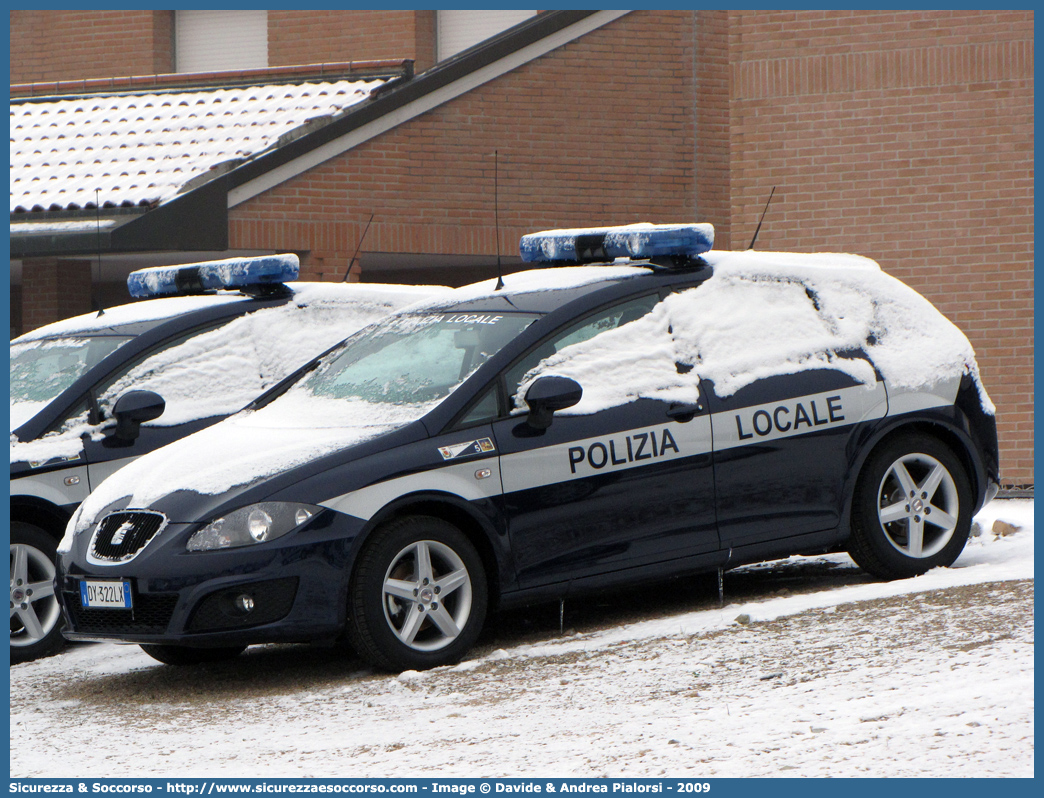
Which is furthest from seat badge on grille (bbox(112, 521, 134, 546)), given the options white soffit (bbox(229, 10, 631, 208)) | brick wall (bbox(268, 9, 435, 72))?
brick wall (bbox(268, 9, 435, 72))

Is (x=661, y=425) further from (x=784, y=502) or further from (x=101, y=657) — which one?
(x=101, y=657)

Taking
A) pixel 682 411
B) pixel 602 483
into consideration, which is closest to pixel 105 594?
pixel 602 483

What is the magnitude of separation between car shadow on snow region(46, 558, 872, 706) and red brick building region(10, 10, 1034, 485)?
428 centimetres

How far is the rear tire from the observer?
23.8 feet

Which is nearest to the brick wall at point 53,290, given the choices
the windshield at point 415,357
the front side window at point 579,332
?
the windshield at point 415,357

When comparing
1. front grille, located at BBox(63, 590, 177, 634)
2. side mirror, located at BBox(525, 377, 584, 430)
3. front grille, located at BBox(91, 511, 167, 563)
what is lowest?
front grille, located at BBox(63, 590, 177, 634)

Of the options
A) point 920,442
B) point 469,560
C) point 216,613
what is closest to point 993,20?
point 920,442

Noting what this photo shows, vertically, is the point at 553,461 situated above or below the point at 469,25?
below

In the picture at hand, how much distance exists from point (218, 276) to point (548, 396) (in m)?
3.19

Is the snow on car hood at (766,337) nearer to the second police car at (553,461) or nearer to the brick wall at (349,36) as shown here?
the second police car at (553,461)

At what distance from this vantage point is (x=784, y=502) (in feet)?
24.1

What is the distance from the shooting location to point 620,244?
7758 millimetres

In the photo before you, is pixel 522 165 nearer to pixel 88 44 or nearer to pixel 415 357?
pixel 88 44

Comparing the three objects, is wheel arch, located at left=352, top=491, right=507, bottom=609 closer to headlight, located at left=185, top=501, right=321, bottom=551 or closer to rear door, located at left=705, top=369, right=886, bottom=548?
headlight, located at left=185, top=501, right=321, bottom=551
